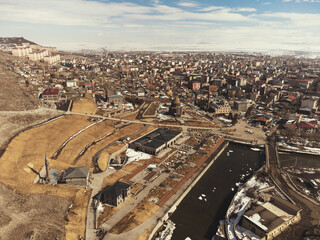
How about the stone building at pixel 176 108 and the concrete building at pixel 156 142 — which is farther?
the stone building at pixel 176 108

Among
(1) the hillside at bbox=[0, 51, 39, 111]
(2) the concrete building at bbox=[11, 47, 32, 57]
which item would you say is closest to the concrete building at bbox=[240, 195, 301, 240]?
(1) the hillside at bbox=[0, 51, 39, 111]

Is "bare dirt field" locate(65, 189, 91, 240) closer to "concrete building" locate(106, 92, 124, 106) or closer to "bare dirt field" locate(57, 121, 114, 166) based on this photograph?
"bare dirt field" locate(57, 121, 114, 166)

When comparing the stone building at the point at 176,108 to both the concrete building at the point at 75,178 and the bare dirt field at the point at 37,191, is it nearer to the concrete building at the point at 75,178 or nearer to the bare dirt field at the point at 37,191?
the bare dirt field at the point at 37,191

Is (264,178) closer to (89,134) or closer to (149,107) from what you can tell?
(89,134)

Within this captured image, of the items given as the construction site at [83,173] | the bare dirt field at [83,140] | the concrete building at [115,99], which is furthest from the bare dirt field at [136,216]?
the concrete building at [115,99]

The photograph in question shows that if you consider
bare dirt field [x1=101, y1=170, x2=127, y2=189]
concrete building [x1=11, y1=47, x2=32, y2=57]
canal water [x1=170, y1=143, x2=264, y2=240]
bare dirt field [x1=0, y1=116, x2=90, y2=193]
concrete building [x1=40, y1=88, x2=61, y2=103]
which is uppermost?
concrete building [x1=11, y1=47, x2=32, y2=57]
